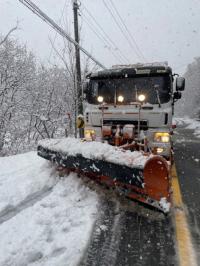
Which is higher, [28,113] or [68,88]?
[68,88]

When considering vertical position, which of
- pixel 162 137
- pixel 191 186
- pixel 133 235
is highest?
pixel 162 137

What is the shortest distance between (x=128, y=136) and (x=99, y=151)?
1.37 metres

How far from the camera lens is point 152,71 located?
6539 millimetres

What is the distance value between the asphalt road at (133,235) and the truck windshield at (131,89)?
2.42 m

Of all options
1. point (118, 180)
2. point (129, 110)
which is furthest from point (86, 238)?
point (129, 110)

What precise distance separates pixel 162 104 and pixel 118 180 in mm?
2714

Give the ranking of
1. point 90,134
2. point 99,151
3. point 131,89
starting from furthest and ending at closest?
point 90,134 → point 131,89 → point 99,151

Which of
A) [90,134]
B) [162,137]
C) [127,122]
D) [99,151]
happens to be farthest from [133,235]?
[90,134]

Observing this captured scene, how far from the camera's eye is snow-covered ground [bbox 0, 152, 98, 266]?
324cm

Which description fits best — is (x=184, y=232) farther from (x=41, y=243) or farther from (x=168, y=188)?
(x=41, y=243)

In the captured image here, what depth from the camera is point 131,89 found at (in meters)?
6.75

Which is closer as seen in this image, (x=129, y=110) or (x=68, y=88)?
(x=129, y=110)

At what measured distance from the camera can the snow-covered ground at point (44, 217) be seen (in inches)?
128

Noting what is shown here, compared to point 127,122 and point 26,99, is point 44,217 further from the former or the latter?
point 26,99
